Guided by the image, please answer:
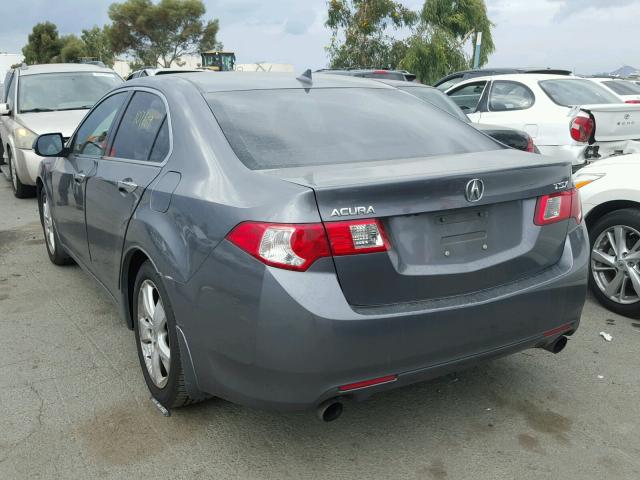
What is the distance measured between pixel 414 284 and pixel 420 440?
2.82 feet

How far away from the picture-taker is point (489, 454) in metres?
2.87

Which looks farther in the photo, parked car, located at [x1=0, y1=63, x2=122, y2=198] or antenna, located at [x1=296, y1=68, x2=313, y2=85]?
parked car, located at [x1=0, y1=63, x2=122, y2=198]

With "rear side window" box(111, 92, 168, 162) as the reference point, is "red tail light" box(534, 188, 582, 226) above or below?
below

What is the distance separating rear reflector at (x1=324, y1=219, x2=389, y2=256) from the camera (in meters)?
2.43

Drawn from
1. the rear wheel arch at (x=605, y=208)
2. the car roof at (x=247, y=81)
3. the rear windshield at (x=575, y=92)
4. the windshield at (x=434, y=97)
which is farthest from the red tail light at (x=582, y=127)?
the car roof at (x=247, y=81)

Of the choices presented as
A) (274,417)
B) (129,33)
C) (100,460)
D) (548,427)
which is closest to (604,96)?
(548,427)

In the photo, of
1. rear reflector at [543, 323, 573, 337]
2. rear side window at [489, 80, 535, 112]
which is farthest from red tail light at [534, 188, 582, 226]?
rear side window at [489, 80, 535, 112]

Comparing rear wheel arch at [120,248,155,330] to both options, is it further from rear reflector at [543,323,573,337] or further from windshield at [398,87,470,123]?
windshield at [398,87,470,123]

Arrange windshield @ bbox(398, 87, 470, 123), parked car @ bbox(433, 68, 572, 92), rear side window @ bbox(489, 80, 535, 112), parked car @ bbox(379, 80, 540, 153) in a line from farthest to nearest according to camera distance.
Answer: parked car @ bbox(433, 68, 572, 92)
rear side window @ bbox(489, 80, 535, 112)
windshield @ bbox(398, 87, 470, 123)
parked car @ bbox(379, 80, 540, 153)

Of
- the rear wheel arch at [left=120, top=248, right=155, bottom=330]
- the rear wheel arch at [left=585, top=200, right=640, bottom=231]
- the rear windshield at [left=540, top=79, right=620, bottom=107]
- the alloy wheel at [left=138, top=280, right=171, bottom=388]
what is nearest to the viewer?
the alloy wheel at [left=138, top=280, right=171, bottom=388]

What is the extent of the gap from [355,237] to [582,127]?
16.8ft

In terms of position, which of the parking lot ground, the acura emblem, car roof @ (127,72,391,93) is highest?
car roof @ (127,72,391,93)

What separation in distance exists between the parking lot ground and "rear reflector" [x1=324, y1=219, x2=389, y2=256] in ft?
3.24

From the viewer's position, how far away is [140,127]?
3.68 m
